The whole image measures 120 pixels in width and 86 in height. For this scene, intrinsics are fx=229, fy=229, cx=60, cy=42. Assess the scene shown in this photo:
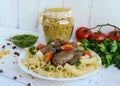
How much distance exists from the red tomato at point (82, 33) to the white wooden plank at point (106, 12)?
6 centimetres

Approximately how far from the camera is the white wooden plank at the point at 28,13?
112 centimetres

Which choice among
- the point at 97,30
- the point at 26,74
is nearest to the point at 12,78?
the point at 26,74

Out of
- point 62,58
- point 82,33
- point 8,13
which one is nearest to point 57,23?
point 82,33

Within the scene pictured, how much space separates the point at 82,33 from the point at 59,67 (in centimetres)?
34

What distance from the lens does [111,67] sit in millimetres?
764

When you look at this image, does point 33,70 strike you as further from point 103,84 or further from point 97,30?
point 97,30

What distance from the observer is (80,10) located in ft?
3.33

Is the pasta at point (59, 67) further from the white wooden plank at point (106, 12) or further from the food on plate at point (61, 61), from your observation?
the white wooden plank at point (106, 12)

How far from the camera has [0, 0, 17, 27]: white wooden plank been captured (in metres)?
1.18

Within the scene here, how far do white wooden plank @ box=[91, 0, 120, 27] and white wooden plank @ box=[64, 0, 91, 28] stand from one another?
28mm

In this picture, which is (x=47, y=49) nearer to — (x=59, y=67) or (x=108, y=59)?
(x=59, y=67)

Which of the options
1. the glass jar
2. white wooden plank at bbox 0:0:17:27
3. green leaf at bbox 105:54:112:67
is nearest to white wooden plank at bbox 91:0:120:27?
the glass jar

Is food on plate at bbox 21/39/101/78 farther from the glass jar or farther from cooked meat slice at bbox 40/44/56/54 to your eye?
the glass jar

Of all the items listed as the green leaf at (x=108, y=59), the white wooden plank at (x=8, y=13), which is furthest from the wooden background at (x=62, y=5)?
the green leaf at (x=108, y=59)
